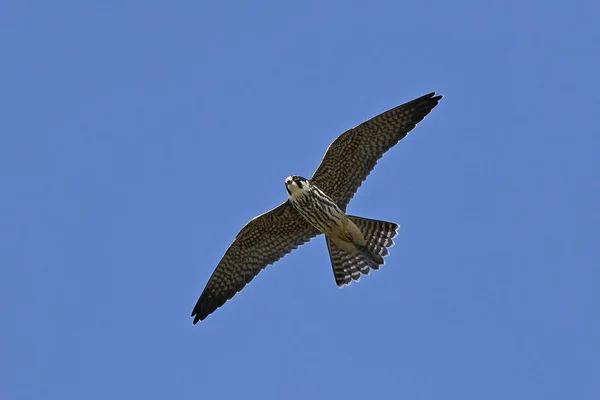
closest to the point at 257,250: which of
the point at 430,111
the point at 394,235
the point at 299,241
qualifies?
the point at 299,241

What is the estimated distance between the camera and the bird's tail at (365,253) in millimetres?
16625

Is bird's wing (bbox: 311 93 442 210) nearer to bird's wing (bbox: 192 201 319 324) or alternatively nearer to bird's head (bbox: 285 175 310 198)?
bird's head (bbox: 285 175 310 198)

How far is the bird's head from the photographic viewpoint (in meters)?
15.5

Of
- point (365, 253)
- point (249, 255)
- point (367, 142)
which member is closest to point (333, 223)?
point (365, 253)

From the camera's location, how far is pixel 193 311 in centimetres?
1672

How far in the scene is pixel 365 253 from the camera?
54.9ft

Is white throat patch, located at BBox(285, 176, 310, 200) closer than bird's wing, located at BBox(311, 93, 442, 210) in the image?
Yes

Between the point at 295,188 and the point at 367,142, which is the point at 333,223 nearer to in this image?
the point at 295,188

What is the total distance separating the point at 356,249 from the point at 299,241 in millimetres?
866

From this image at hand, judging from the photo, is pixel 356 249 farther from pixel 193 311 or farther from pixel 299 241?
pixel 193 311

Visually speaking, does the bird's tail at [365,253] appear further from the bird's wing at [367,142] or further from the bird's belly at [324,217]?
the bird's wing at [367,142]

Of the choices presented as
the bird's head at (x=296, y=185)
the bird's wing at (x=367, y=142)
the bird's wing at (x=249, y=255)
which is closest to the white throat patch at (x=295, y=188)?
the bird's head at (x=296, y=185)

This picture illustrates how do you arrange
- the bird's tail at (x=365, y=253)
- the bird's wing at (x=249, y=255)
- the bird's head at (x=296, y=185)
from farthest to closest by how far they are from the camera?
the bird's tail at (x=365, y=253)
the bird's wing at (x=249, y=255)
the bird's head at (x=296, y=185)

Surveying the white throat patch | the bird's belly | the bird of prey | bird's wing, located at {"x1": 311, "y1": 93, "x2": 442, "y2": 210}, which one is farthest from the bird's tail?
the white throat patch
